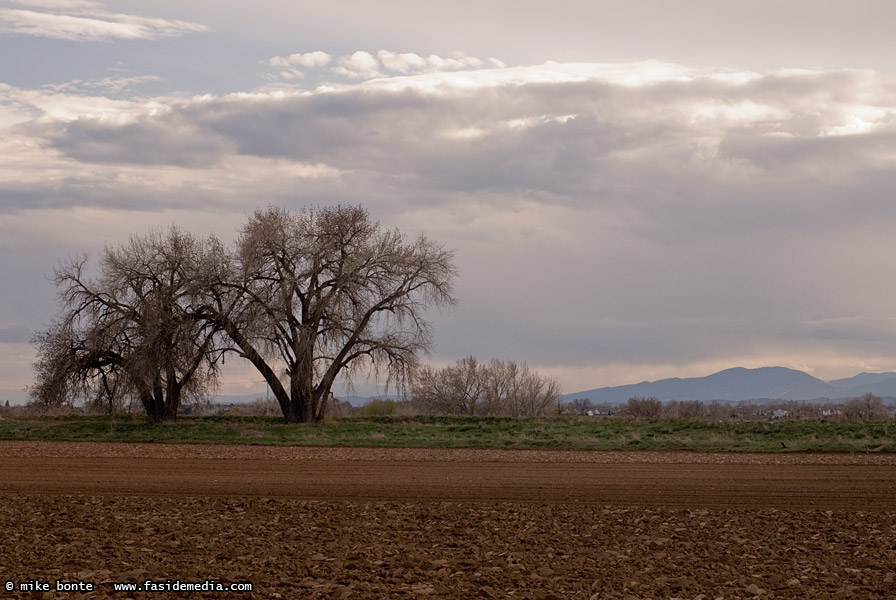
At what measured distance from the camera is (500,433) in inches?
1455

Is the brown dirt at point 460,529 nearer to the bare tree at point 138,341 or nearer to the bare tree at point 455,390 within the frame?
the bare tree at point 138,341

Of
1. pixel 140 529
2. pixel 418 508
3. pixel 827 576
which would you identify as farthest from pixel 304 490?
pixel 827 576

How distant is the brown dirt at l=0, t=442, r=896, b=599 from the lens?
10.8 m

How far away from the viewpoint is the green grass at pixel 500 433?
31.5 metres

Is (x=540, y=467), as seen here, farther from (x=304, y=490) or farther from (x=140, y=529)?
(x=140, y=529)

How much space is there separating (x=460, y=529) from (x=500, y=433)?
23.1 m

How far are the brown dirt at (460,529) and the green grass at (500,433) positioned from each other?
298 inches

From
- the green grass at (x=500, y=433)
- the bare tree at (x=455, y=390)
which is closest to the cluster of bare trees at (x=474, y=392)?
the bare tree at (x=455, y=390)

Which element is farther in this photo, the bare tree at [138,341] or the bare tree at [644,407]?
the bare tree at [644,407]

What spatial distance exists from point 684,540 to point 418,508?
196 inches

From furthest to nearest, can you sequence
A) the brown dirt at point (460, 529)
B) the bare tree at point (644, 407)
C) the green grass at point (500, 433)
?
the bare tree at point (644, 407) → the green grass at point (500, 433) → the brown dirt at point (460, 529)

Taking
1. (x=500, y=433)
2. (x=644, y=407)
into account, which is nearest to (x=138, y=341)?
(x=500, y=433)

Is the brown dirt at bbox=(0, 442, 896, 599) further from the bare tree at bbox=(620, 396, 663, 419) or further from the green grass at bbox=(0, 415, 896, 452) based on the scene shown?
the bare tree at bbox=(620, 396, 663, 419)

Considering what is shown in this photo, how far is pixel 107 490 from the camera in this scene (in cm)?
1858
